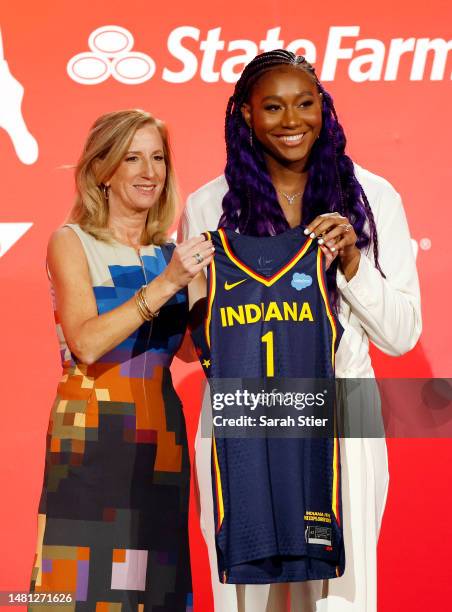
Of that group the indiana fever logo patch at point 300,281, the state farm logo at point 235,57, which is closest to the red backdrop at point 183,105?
Answer: the state farm logo at point 235,57

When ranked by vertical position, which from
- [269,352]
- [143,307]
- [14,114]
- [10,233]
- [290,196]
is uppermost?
[14,114]

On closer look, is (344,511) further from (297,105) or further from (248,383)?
(297,105)

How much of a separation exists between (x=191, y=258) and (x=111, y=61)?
1387mm

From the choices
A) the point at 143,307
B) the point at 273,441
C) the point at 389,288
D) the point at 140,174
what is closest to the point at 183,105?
the point at 140,174

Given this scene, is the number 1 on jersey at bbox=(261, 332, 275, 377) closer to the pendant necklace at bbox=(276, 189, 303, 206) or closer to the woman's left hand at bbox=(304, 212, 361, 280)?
the woman's left hand at bbox=(304, 212, 361, 280)

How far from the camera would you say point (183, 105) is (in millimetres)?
3221

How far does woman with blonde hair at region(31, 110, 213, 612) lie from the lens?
7.43 ft

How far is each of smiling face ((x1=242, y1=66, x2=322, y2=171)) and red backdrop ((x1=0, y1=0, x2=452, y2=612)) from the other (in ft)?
3.37

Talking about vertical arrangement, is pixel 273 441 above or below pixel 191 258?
below

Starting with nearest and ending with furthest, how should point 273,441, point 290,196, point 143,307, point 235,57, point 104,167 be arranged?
1. point 273,441
2. point 143,307
3. point 290,196
4. point 104,167
5. point 235,57

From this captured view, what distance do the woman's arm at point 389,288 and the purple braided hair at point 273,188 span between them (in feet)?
0.11

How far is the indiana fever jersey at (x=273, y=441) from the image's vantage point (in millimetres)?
2002

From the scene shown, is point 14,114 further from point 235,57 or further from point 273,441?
point 273,441

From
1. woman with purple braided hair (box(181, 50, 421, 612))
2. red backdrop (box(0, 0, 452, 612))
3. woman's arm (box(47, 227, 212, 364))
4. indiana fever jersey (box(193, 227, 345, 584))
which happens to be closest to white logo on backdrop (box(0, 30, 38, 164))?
red backdrop (box(0, 0, 452, 612))
